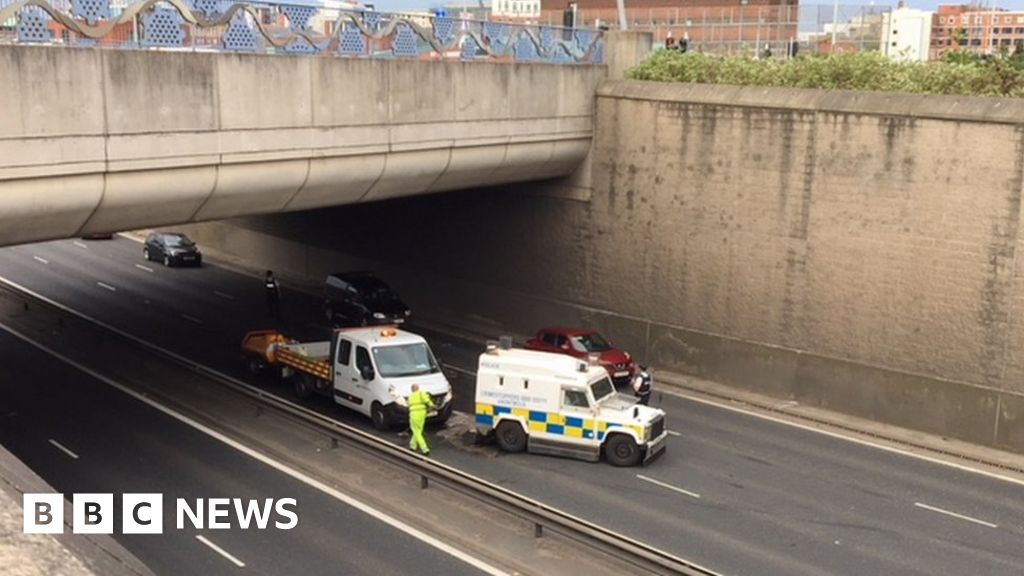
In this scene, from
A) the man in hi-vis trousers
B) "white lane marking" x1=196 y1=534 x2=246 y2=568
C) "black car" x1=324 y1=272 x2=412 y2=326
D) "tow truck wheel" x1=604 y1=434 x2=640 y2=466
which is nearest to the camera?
"white lane marking" x1=196 y1=534 x2=246 y2=568

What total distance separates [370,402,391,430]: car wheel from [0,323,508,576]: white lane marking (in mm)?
2933

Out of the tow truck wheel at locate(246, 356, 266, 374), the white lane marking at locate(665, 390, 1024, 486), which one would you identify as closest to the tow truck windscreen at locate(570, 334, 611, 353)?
the white lane marking at locate(665, 390, 1024, 486)

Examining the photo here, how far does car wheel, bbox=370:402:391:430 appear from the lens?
72.9 feet

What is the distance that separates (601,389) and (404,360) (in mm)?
4758

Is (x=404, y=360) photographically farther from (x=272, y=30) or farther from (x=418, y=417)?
(x=272, y=30)

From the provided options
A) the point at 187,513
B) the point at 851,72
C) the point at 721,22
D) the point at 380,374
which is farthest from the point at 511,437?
the point at 721,22

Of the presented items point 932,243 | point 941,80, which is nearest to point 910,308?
point 932,243

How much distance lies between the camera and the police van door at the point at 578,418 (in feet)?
67.0

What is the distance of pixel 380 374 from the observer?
22375 mm

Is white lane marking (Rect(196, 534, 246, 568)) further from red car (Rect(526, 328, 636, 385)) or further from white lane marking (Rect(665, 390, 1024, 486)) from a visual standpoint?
white lane marking (Rect(665, 390, 1024, 486))

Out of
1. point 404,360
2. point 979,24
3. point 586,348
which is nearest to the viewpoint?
point 404,360

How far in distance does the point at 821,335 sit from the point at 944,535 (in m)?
8.61

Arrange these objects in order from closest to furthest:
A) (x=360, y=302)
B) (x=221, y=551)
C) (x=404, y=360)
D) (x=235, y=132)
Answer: (x=221, y=551) < (x=235, y=132) < (x=404, y=360) < (x=360, y=302)

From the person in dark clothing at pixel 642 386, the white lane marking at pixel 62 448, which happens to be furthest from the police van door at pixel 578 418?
the white lane marking at pixel 62 448
